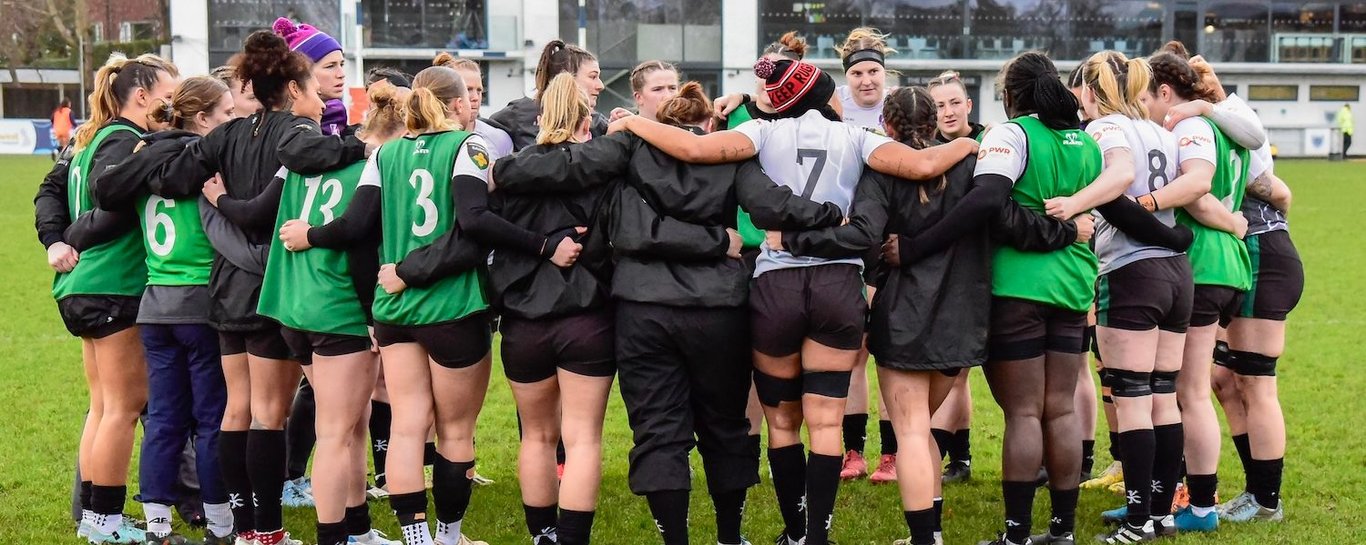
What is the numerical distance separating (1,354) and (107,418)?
5557 mm

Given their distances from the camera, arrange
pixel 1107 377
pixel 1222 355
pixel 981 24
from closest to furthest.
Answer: pixel 1107 377 → pixel 1222 355 → pixel 981 24

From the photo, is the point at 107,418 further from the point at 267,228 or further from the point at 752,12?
the point at 752,12

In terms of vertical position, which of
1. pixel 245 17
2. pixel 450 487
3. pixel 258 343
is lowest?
pixel 450 487

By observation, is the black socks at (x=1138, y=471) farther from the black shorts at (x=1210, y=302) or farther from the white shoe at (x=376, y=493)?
the white shoe at (x=376, y=493)

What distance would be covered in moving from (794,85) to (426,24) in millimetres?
42964

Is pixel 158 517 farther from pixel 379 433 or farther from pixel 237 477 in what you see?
pixel 379 433

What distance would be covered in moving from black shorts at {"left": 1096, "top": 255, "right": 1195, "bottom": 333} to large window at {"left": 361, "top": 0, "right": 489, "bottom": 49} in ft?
139

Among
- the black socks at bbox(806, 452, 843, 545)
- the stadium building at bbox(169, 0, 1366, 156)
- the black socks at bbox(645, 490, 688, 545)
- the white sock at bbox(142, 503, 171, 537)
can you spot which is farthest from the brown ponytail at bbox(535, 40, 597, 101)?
the stadium building at bbox(169, 0, 1366, 156)

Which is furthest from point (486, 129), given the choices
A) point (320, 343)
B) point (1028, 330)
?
point (1028, 330)

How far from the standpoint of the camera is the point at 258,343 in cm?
526

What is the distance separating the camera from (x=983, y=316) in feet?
16.7

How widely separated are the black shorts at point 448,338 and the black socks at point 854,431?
2544 millimetres

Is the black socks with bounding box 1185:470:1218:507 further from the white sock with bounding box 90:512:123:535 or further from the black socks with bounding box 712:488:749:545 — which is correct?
the white sock with bounding box 90:512:123:535

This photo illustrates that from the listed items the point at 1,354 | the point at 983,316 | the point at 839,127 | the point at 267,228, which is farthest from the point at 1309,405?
the point at 1,354
